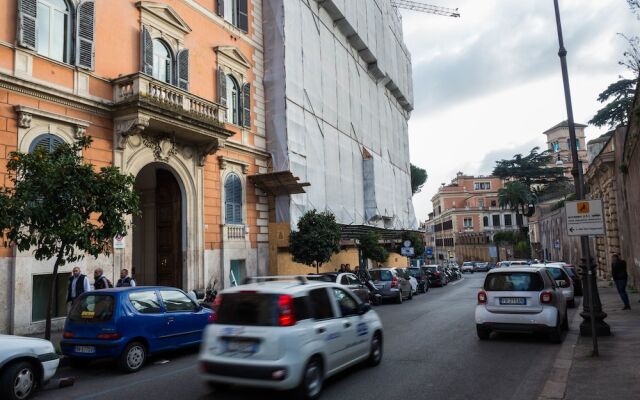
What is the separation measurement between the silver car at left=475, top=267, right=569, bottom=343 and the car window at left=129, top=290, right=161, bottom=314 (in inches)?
262

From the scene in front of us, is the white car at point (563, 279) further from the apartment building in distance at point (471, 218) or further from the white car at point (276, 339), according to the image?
the apartment building in distance at point (471, 218)

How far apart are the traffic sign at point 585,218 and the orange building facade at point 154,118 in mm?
11906

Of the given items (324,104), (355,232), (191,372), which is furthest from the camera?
(355,232)

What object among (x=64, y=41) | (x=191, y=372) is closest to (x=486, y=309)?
(x=191, y=372)

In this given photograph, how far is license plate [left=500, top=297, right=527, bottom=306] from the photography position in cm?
1044

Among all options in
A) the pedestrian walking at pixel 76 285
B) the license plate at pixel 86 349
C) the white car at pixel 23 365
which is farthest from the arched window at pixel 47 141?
the white car at pixel 23 365

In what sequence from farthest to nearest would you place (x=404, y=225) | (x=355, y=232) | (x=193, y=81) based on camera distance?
(x=404, y=225) → (x=355, y=232) → (x=193, y=81)

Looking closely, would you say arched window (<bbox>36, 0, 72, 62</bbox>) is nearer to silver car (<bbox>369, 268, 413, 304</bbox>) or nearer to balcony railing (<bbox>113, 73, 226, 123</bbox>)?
balcony railing (<bbox>113, 73, 226, 123</bbox>)

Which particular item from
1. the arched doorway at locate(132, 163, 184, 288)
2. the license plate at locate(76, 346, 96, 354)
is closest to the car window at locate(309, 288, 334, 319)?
the license plate at locate(76, 346, 96, 354)

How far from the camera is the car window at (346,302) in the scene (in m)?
7.66

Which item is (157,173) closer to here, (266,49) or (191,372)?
(266,49)

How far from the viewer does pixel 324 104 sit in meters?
A: 28.5

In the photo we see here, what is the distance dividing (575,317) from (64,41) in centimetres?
1683

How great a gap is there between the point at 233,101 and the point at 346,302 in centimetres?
1604
